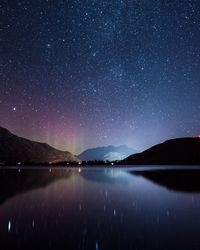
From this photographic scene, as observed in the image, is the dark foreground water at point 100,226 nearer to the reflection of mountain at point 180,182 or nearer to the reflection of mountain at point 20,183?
the reflection of mountain at point 20,183

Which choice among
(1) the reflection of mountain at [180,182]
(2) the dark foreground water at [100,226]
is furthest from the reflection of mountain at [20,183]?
(1) the reflection of mountain at [180,182]

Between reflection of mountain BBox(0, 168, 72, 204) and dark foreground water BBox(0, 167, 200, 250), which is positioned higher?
reflection of mountain BBox(0, 168, 72, 204)

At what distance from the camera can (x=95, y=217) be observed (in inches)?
639

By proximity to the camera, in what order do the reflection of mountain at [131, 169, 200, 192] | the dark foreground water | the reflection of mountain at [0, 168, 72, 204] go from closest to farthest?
1. the dark foreground water
2. the reflection of mountain at [0, 168, 72, 204]
3. the reflection of mountain at [131, 169, 200, 192]

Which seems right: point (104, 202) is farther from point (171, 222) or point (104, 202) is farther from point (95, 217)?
point (171, 222)

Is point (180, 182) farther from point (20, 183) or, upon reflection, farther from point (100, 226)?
point (100, 226)

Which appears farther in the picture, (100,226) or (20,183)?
(20,183)

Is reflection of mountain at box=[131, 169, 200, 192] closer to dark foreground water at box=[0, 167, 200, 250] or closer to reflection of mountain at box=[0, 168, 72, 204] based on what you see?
dark foreground water at box=[0, 167, 200, 250]

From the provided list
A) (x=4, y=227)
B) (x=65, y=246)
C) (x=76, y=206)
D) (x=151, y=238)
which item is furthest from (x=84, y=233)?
(x=76, y=206)

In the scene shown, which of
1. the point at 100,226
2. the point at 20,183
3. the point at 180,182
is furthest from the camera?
the point at 20,183

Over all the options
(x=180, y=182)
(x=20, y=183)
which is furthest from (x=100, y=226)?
(x=20, y=183)

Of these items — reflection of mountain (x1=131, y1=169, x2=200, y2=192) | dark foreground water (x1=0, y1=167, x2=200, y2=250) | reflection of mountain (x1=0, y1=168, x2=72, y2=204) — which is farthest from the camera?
reflection of mountain (x1=131, y1=169, x2=200, y2=192)

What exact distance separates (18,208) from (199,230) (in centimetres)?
1218

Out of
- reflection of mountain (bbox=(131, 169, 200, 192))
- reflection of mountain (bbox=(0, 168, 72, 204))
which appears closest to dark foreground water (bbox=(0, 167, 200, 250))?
→ reflection of mountain (bbox=(0, 168, 72, 204))
